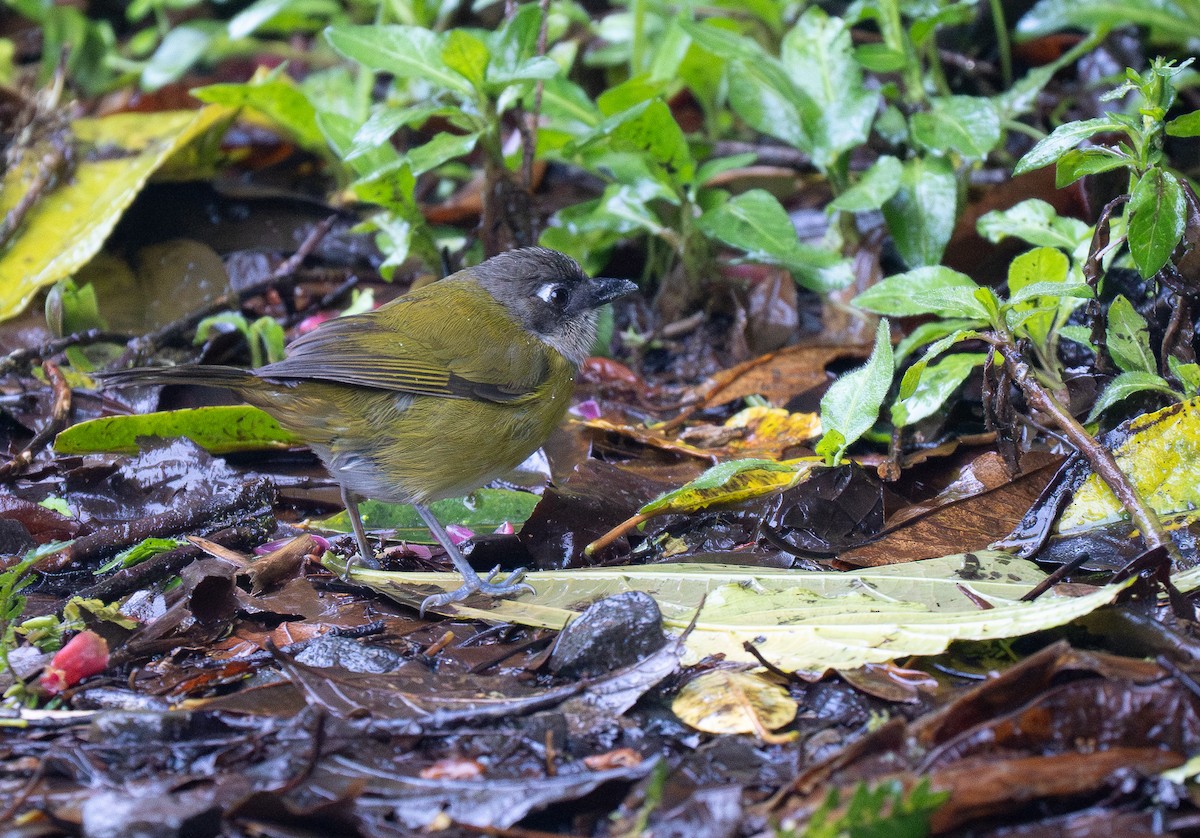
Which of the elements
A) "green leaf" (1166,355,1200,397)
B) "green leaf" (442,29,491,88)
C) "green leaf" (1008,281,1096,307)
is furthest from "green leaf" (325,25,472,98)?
"green leaf" (1166,355,1200,397)

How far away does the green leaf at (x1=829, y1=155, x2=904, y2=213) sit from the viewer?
4238mm

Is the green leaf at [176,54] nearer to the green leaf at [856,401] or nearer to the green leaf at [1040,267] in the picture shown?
the green leaf at [856,401]

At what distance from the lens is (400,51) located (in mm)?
4473

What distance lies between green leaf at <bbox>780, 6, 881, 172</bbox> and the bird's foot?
222 cm

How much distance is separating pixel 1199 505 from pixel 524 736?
6.06 ft

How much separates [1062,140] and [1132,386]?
2.27 feet

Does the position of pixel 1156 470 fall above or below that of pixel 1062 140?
below

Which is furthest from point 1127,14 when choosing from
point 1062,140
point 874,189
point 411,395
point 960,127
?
point 411,395

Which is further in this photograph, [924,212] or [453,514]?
[924,212]

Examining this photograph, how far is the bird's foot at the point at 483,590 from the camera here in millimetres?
3162

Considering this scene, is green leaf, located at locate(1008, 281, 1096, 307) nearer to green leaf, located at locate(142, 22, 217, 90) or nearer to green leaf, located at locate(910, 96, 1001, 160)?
green leaf, located at locate(910, 96, 1001, 160)

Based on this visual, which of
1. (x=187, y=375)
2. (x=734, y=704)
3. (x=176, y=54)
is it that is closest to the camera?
(x=734, y=704)

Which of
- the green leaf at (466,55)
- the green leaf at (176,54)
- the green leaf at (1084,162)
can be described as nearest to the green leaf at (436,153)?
the green leaf at (466,55)

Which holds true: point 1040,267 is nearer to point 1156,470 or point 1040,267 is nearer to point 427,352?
point 1156,470
